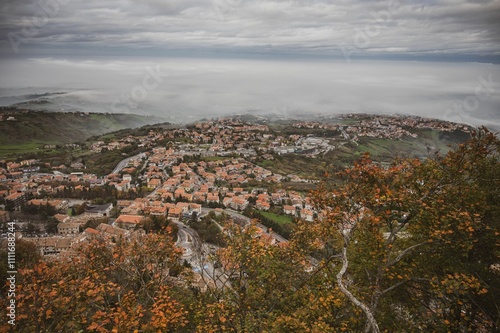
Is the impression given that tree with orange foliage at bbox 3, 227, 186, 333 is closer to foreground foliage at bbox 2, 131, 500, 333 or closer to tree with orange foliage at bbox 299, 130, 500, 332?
foreground foliage at bbox 2, 131, 500, 333

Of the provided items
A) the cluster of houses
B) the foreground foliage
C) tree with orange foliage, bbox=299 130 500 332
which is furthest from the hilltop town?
the cluster of houses

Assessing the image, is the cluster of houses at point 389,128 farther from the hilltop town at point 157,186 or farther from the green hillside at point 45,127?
the green hillside at point 45,127

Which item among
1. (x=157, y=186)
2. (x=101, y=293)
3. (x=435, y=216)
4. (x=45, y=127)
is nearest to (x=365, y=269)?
(x=435, y=216)

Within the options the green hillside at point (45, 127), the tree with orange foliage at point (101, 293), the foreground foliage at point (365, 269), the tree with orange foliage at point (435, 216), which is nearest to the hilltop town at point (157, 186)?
the tree with orange foliage at point (435, 216)

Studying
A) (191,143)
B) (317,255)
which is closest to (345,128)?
(191,143)

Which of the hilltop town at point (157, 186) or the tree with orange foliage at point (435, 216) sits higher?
the tree with orange foliage at point (435, 216)

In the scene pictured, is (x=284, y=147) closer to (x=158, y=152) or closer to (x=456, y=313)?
(x=158, y=152)
